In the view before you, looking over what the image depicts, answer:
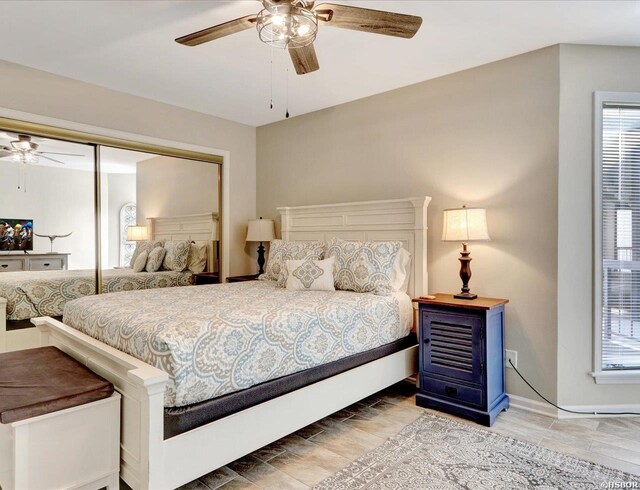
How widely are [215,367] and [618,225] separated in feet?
9.63

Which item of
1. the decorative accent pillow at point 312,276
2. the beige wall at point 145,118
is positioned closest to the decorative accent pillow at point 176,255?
the beige wall at point 145,118

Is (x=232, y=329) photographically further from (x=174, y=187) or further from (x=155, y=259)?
(x=174, y=187)

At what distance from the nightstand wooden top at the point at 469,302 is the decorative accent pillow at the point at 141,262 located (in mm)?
2670

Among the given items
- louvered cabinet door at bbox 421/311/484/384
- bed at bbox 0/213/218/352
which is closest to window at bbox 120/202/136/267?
bed at bbox 0/213/218/352

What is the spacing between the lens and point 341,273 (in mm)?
3344

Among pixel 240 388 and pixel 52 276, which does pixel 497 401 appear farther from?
pixel 52 276

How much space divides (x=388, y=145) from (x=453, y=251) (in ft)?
3.87

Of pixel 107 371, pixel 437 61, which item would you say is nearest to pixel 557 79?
pixel 437 61

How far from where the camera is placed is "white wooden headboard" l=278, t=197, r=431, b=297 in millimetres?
3346

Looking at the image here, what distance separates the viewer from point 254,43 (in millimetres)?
2842

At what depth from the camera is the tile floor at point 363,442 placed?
2.06 metres

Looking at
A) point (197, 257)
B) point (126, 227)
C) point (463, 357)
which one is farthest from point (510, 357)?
point (126, 227)

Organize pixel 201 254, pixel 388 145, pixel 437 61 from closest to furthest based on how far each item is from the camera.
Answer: pixel 437 61 < pixel 388 145 < pixel 201 254

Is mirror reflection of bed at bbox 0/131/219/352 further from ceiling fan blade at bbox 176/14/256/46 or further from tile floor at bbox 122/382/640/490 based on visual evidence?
tile floor at bbox 122/382/640/490
